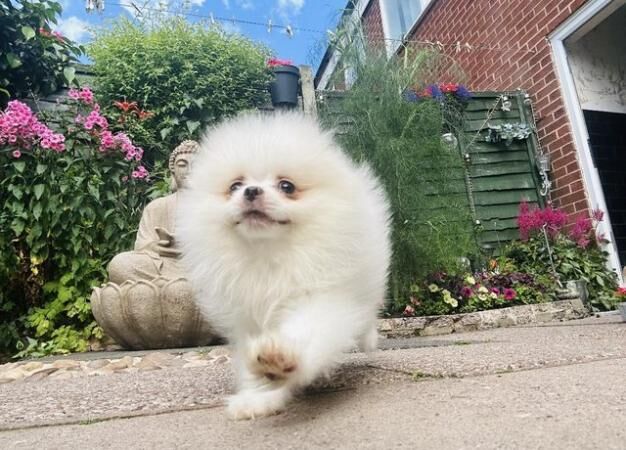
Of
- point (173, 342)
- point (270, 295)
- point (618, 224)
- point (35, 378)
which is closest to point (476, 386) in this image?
point (270, 295)

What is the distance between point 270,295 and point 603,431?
0.88 m

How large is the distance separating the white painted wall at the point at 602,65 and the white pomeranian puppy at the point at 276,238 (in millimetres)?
5406

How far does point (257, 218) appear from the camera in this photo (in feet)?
4.69

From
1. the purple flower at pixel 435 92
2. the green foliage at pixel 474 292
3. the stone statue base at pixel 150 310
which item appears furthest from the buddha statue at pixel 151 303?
the purple flower at pixel 435 92

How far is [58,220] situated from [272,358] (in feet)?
13.1

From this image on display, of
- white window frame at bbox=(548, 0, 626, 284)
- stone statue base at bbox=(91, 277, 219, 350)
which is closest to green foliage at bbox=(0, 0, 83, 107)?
stone statue base at bbox=(91, 277, 219, 350)

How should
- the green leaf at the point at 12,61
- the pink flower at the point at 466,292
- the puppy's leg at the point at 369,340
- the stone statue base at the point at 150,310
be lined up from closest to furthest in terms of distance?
the puppy's leg at the point at 369,340 < the stone statue base at the point at 150,310 < the pink flower at the point at 466,292 < the green leaf at the point at 12,61

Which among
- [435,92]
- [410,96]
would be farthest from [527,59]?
[410,96]

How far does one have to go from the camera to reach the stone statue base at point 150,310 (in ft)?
12.5

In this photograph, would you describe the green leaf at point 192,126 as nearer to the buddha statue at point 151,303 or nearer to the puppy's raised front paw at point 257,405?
the buddha statue at point 151,303

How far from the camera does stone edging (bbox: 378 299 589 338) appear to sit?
433 cm

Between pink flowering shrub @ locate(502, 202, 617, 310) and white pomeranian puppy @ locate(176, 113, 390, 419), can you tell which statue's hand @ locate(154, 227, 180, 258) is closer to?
white pomeranian puppy @ locate(176, 113, 390, 419)

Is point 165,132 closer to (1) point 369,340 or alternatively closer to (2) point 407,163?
(2) point 407,163

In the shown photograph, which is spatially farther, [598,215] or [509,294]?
[598,215]
